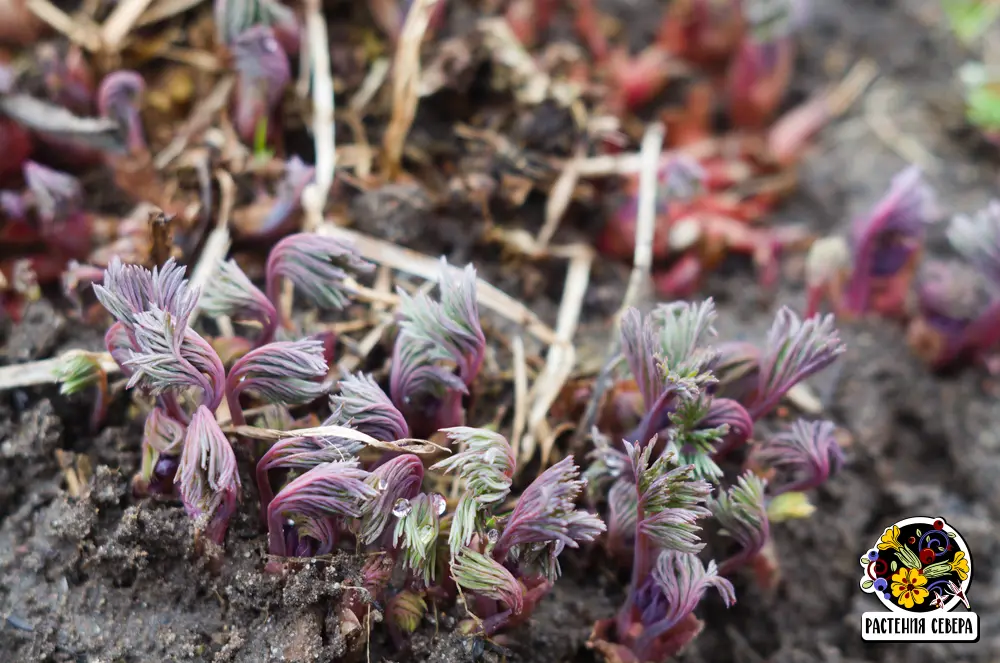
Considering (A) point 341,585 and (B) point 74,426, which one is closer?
(A) point 341,585

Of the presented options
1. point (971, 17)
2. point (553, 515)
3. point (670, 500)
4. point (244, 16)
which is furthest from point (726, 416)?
point (971, 17)

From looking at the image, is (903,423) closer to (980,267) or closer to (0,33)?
(980,267)

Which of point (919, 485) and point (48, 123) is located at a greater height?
point (48, 123)

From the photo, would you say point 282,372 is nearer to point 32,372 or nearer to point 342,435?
point 342,435

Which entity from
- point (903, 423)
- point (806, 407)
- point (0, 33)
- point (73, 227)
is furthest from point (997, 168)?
point (0, 33)

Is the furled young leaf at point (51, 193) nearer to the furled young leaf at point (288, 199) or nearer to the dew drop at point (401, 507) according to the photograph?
the furled young leaf at point (288, 199)

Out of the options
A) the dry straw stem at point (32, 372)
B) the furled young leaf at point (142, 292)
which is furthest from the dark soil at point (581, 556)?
the furled young leaf at point (142, 292)
